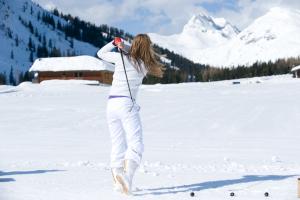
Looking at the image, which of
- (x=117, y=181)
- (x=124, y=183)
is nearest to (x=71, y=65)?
(x=117, y=181)

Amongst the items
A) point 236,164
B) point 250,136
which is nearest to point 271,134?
point 250,136

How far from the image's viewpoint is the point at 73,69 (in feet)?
382

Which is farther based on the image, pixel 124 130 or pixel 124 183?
pixel 124 130

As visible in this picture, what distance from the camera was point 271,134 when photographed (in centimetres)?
1952

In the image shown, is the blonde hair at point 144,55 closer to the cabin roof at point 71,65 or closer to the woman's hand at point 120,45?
the woman's hand at point 120,45

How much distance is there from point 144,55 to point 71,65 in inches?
4377

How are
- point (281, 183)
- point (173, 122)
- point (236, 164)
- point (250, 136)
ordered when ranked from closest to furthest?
point (281, 183) → point (236, 164) → point (250, 136) → point (173, 122)

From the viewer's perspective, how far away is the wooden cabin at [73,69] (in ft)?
376

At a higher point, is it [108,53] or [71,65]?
[71,65]

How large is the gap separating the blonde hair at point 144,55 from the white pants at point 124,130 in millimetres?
490

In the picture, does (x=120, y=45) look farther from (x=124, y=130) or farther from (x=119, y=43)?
(x=124, y=130)

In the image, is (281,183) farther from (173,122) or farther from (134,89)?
(173,122)

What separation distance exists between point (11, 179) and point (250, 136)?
38.2ft

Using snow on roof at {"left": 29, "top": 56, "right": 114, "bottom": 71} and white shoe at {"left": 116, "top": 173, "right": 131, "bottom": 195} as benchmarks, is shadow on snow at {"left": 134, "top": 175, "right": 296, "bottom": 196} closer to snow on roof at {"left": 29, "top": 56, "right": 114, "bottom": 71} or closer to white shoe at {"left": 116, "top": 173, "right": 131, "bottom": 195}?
white shoe at {"left": 116, "top": 173, "right": 131, "bottom": 195}
